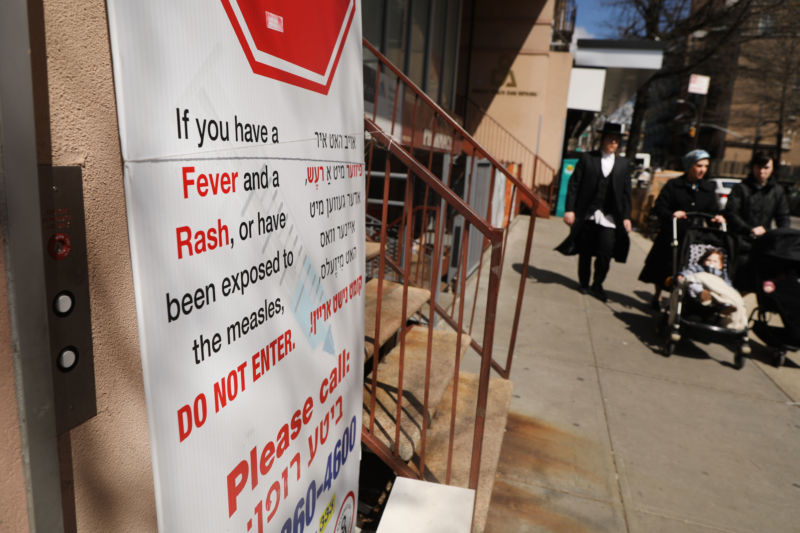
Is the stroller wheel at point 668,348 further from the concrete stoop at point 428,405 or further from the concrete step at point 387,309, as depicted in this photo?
the concrete step at point 387,309

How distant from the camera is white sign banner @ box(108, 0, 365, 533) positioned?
90cm

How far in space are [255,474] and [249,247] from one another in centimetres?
53

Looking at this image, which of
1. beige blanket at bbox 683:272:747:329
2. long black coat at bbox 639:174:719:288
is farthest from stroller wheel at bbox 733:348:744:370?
long black coat at bbox 639:174:719:288

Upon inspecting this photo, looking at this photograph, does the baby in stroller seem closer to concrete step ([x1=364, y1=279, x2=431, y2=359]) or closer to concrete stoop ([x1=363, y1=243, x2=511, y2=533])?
concrete stoop ([x1=363, y1=243, x2=511, y2=533])

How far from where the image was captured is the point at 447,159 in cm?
549

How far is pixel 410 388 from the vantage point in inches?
112

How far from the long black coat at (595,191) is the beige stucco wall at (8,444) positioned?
21.0 feet

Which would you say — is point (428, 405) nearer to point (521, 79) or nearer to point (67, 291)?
point (67, 291)

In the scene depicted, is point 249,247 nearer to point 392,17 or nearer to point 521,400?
point 521,400

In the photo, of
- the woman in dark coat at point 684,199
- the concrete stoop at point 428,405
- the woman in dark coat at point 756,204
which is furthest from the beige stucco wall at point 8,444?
the woman in dark coat at point 756,204

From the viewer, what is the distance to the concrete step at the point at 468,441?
261 centimetres

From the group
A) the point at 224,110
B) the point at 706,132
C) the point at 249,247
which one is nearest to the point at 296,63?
the point at 224,110

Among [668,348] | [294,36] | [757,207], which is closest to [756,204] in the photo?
[757,207]

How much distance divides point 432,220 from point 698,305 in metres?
3.15
